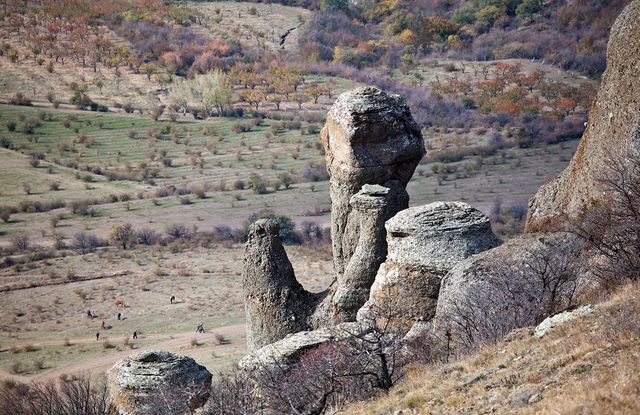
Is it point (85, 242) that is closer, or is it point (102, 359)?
point (102, 359)

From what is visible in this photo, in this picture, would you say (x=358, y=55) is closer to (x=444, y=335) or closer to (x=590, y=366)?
(x=444, y=335)

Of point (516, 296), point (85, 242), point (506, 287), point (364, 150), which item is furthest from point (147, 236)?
point (516, 296)

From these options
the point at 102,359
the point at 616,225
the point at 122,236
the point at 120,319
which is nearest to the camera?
the point at 616,225

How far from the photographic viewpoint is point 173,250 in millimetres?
76625

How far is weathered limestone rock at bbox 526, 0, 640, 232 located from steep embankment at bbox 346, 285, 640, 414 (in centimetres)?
561

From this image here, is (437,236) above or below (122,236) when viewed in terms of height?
above

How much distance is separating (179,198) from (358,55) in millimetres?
50304

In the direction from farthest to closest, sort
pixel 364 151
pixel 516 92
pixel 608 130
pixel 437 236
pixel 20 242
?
pixel 516 92 → pixel 20 242 → pixel 364 151 → pixel 437 236 → pixel 608 130

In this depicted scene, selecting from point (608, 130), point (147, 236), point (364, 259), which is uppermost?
point (608, 130)

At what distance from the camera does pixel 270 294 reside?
30.8 meters

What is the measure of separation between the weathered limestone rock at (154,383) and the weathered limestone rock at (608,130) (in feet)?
29.3

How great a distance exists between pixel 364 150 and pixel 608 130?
7.90 meters

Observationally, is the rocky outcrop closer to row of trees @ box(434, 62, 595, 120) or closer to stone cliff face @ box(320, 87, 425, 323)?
stone cliff face @ box(320, 87, 425, 323)

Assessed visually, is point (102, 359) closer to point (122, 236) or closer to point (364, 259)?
point (364, 259)
